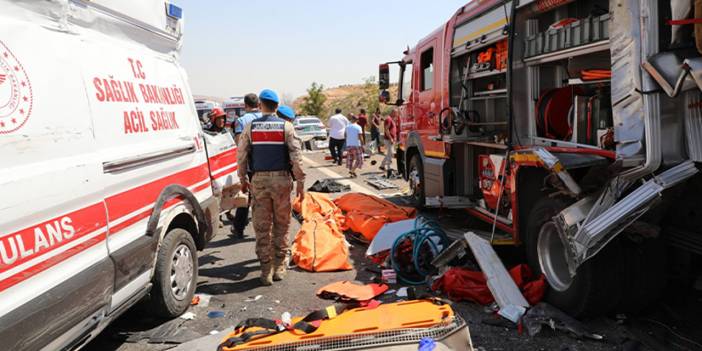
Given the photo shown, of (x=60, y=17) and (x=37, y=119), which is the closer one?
(x=37, y=119)

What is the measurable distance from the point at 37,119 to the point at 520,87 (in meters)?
4.16

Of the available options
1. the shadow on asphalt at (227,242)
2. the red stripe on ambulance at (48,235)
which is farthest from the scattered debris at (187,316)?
the shadow on asphalt at (227,242)

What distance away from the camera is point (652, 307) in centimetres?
389

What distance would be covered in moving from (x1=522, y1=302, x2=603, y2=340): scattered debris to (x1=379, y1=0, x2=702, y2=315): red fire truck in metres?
0.10

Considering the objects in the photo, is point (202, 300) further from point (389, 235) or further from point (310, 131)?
point (310, 131)

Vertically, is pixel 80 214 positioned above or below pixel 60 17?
below

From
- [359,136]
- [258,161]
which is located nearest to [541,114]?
[258,161]

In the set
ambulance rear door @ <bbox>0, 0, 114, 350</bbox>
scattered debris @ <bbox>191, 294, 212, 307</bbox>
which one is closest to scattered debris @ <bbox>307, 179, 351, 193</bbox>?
scattered debris @ <bbox>191, 294, 212, 307</bbox>

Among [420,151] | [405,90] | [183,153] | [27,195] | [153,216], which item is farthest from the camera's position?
[405,90]

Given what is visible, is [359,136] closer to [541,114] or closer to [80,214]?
[541,114]

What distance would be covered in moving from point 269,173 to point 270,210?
1.30 feet

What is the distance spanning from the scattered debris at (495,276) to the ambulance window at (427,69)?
10.8 ft

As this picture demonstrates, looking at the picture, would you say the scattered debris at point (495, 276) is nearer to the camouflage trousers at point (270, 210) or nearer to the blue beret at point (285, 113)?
the camouflage trousers at point (270, 210)

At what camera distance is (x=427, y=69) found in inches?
310
